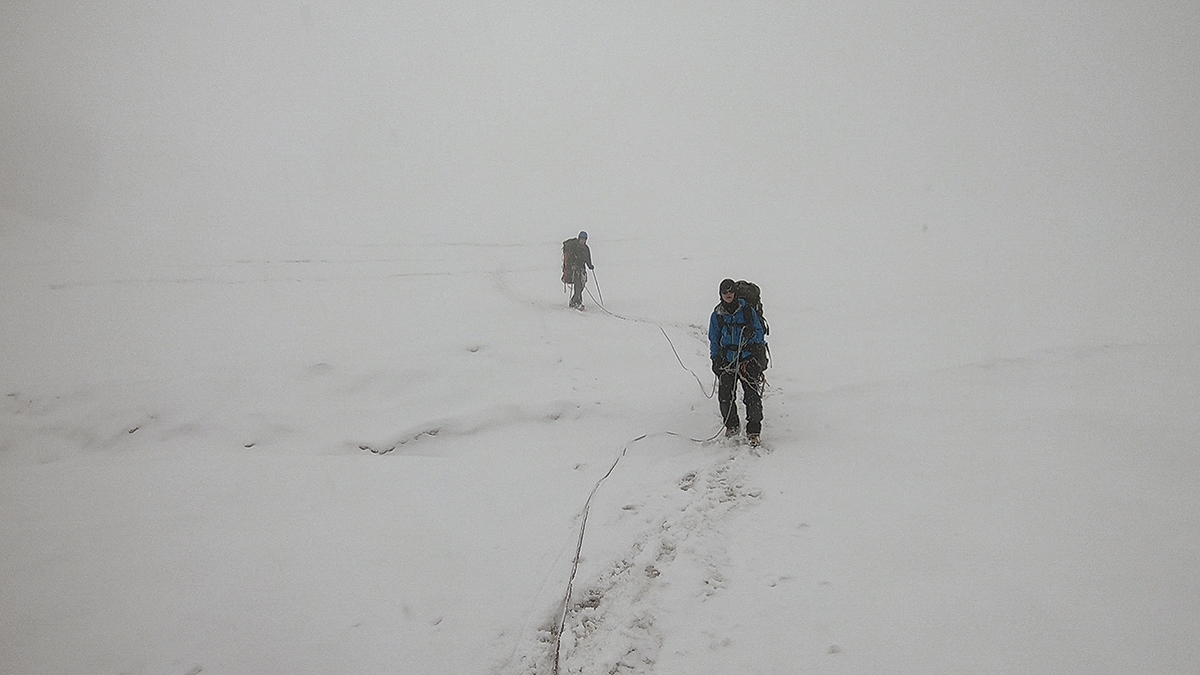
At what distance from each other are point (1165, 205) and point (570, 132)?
5195cm

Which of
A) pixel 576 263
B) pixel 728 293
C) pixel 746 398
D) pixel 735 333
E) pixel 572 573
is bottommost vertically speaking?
pixel 572 573

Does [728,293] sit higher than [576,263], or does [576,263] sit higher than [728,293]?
[728,293]

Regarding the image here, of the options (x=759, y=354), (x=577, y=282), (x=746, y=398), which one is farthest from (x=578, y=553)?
(x=577, y=282)

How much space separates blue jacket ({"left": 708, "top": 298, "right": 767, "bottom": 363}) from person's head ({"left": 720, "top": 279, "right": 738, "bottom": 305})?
10cm

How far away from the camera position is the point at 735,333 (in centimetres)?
664

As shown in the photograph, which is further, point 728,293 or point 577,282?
point 577,282

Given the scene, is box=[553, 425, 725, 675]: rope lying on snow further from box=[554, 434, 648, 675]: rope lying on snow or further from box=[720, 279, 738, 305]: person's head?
box=[720, 279, 738, 305]: person's head

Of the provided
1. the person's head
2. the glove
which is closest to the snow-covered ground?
the glove

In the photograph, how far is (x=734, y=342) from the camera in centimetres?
665

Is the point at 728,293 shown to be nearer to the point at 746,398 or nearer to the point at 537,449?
the point at 746,398

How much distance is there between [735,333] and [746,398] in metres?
0.80

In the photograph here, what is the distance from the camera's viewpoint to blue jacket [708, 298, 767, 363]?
6.55 metres

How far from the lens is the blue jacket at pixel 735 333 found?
6555mm

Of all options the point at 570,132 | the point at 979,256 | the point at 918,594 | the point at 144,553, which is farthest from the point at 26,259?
the point at 570,132
